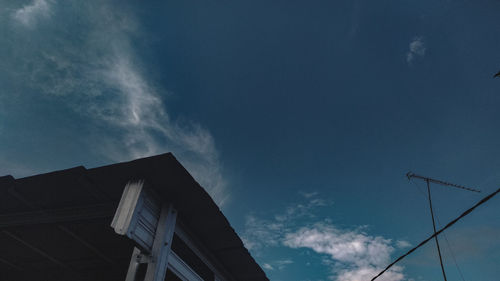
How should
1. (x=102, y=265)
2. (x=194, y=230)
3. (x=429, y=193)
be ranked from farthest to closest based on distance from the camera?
(x=429, y=193)
(x=102, y=265)
(x=194, y=230)

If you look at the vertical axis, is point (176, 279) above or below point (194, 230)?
below

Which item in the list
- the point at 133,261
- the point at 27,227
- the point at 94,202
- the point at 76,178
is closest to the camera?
the point at 133,261

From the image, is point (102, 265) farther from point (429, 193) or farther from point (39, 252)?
point (429, 193)

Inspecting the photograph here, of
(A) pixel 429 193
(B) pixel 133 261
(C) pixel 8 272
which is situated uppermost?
(A) pixel 429 193

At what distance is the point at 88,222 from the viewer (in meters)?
6.97

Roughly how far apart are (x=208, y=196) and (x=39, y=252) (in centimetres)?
613

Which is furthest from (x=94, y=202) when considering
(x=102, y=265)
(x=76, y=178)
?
(x=102, y=265)

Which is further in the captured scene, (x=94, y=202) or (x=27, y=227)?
(x=27, y=227)

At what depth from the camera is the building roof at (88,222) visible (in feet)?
20.8

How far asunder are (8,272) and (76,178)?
22.5ft

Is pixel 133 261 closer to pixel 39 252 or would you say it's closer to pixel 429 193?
pixel 39 252

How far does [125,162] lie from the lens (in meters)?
6.08

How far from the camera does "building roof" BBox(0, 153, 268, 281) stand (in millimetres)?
6336

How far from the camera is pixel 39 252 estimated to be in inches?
355
